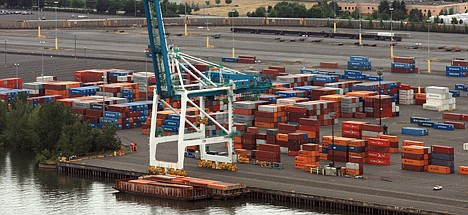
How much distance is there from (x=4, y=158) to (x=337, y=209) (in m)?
38.5

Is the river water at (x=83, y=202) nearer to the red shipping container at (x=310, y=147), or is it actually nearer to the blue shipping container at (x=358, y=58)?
the red shipping container at (x=310, y=147)

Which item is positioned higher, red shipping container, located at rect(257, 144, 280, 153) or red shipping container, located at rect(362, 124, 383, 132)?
red shipping container, located at rect(362, 124, 383, 132)

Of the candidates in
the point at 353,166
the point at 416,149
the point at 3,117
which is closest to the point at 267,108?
the point at 3,117

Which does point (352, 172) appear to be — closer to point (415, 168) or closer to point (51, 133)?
point (415, 168)

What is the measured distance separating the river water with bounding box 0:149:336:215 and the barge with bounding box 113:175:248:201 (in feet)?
1.74

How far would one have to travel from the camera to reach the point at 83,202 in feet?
354

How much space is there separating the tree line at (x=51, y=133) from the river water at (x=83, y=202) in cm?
381

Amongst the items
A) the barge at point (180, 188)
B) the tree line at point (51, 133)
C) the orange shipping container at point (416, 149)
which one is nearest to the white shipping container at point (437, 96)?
the orange shipping container at point (416, 149)

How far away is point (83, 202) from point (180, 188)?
7.28 m

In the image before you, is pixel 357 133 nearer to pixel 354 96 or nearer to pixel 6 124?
pixel 354 96

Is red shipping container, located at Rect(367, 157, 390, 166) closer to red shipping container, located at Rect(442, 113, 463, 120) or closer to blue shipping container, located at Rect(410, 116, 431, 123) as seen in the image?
blue shipping container, located at Rect(410, 116, 431, 123)

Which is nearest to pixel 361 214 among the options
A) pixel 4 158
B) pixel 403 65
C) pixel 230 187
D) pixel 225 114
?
pixel 230 187

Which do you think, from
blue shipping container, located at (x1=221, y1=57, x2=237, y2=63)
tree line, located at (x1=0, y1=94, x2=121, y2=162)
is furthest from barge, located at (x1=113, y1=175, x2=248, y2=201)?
blue shipping container, located at (x1=221, y1=57, x2=237, y2=63)

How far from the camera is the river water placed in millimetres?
103750
